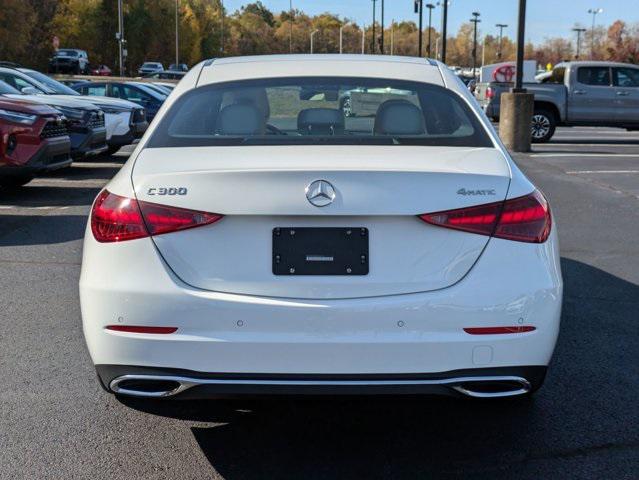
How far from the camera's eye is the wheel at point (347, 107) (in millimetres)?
4582

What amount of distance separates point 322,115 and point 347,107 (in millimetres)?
297

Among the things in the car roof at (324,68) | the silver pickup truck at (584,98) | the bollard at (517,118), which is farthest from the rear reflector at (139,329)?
the silver pickup truck at (584,98)

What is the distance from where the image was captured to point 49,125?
35.4 ft

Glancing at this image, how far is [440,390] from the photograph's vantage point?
3252 mm

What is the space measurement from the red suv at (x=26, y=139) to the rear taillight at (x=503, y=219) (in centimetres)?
809

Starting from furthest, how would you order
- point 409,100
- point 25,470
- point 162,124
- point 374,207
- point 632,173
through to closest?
point 632,173, point 409,100, point 162,124, point 25,470, point 374,207

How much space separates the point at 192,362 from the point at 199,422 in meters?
0.95

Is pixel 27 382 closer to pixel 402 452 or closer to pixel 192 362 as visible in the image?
pixel 192 362

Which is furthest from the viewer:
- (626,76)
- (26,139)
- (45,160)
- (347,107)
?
(626,76)

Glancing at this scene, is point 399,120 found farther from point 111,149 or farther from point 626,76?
point 626,76

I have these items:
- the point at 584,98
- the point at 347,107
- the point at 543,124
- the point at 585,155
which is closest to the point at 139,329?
the point at 347,107

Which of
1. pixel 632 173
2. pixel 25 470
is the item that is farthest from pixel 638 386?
pixel 632 173

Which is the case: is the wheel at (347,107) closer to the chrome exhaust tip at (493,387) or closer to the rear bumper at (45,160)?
the chrome exhaust tip at (493,387)

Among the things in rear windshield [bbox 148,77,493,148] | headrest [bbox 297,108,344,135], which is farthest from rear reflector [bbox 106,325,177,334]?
headrest [bbox 297,108,344,135]
